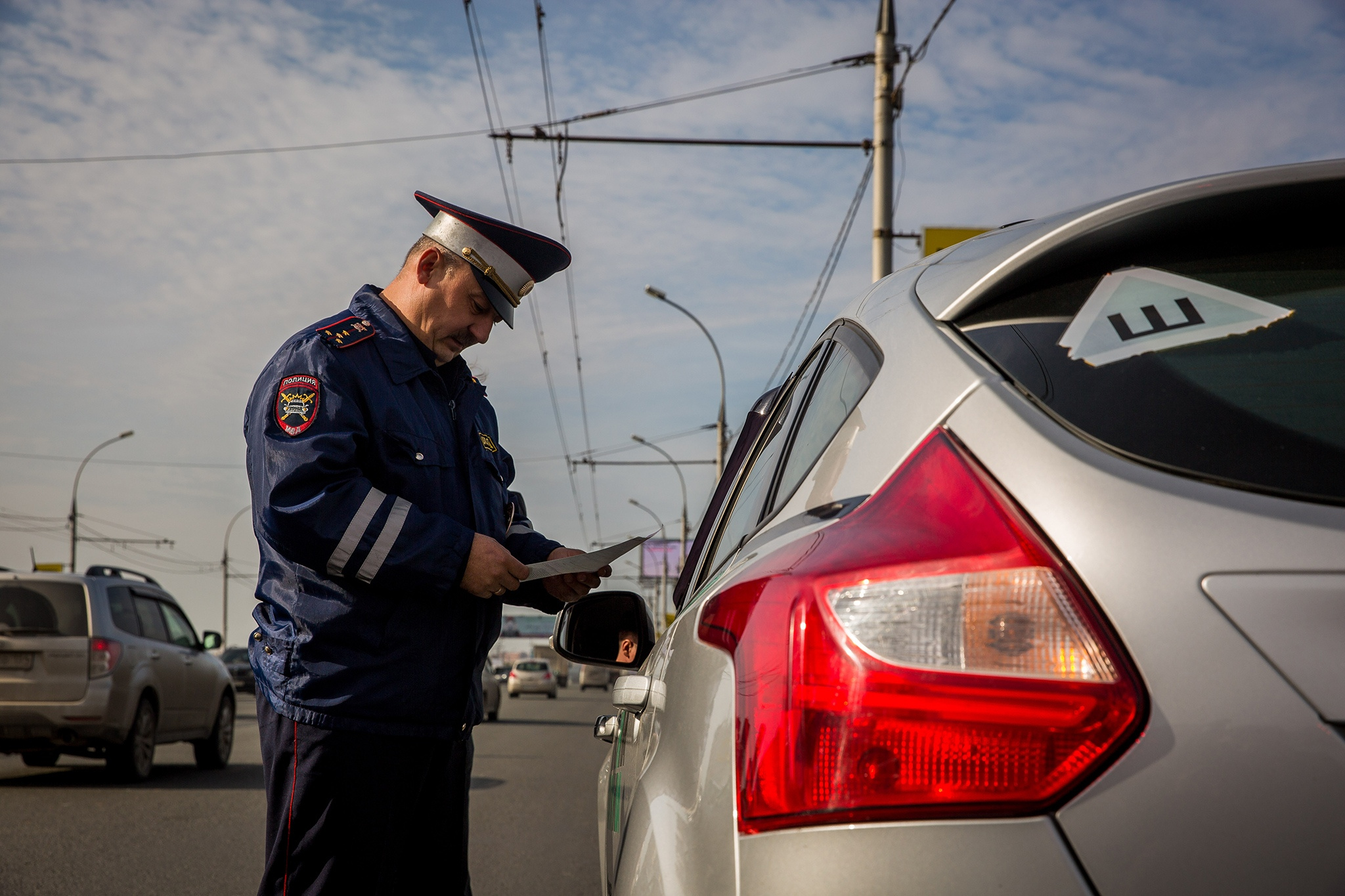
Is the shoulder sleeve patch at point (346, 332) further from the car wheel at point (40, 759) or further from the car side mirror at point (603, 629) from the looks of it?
the car wheel at point (40, 759)

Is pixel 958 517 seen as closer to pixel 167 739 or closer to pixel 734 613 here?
pixel 734 613

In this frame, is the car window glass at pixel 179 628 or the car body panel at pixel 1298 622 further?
the car window glass at pixel 179 628

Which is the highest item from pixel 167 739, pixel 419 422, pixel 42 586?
pixel 419 422

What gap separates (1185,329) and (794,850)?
2.32 feet

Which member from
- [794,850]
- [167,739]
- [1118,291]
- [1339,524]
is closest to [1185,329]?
[1118,291]

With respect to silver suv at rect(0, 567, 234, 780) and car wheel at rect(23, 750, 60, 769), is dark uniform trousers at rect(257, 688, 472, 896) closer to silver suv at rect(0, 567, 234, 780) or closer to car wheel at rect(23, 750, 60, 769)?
silver suv at rect(0, 567, 234, 780)

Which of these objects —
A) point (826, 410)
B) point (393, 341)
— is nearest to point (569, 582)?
point (393, 341)

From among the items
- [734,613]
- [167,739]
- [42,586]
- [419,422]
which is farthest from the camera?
[167,739]

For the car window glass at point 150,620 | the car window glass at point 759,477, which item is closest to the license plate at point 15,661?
the car window glass at point 150,620

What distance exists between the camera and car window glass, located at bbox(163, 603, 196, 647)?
10641 millimetres

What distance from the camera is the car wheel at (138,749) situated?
9281 mm

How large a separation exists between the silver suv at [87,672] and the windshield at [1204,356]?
30.0ft

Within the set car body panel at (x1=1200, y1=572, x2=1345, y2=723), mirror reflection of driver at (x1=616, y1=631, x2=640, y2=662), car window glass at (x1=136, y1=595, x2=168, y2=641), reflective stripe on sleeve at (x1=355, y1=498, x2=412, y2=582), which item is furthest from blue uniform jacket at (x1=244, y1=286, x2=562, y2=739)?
car window glass at (x1=136, y1=595, x2=168, y2=641)

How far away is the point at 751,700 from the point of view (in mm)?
1188
